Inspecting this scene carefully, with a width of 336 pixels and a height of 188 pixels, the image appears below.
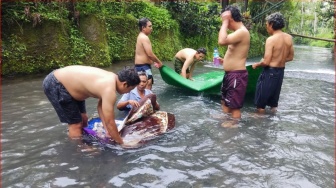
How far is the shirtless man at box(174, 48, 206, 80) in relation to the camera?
266 inches

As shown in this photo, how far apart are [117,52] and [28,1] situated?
10.6ft

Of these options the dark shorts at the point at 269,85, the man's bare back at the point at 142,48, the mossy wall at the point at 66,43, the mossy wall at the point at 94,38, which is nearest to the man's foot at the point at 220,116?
the dark shorts at the point at 269,85

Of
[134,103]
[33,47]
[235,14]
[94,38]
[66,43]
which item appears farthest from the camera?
[94,38]

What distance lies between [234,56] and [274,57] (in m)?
0.77

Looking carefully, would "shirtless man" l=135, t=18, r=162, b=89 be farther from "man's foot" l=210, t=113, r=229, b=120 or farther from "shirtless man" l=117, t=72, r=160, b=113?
"man's foot" l=210, t=113, r=229, b=120

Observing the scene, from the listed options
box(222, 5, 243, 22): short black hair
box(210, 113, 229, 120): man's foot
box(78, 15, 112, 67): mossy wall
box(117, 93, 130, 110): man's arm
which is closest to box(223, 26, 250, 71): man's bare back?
box(222, 5, 243, 22): short black hair

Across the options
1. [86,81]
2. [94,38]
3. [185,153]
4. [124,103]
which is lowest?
[185,153]

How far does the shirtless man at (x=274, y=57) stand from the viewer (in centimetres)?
494

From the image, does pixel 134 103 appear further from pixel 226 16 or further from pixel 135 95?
pixel 226 16

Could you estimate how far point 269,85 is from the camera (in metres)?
5.08

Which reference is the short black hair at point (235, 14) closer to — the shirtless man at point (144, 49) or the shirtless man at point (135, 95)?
the shirtless man at point (135, 95)

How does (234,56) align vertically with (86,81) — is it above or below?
above

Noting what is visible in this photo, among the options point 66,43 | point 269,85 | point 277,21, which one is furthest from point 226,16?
point 66,43

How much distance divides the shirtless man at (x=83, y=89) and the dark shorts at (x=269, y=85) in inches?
103
